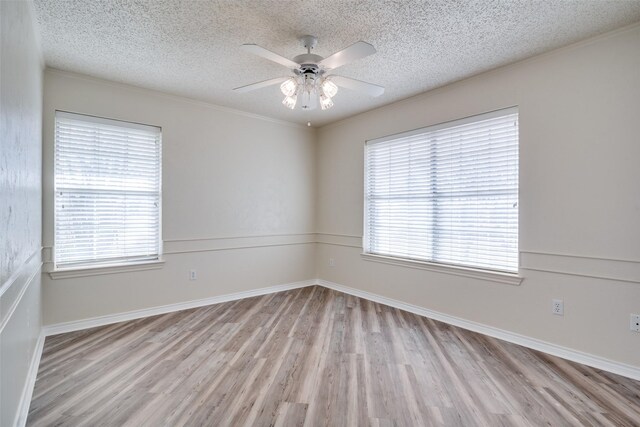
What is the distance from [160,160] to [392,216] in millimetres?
2949

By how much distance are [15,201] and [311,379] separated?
6.83 ft

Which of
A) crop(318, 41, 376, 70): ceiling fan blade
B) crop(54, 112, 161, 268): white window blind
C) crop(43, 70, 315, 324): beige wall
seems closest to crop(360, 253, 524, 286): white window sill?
crop(43, 70, 315, 324): beige wall

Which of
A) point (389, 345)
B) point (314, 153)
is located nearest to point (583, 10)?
point (389, 345)

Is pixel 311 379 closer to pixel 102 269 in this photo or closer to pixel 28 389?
pixel 28 389

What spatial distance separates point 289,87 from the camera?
2527 mm

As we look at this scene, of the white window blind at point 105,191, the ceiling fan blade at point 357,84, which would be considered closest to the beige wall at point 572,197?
the ceiling fan blade at point 357,84

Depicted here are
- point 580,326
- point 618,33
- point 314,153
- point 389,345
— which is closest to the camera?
point 618,33

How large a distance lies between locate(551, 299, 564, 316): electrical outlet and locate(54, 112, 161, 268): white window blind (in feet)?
13.4

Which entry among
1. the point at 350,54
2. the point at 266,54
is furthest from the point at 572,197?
the point at 266,54

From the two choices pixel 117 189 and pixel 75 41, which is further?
pixel 117 189

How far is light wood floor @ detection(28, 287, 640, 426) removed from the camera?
1896 mm

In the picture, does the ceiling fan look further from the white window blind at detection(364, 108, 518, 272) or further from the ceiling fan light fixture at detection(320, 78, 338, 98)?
the white window blind at detection(364, 108, 518, 272)

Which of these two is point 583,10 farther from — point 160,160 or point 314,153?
point 160,160

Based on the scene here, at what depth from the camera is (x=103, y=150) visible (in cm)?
341
